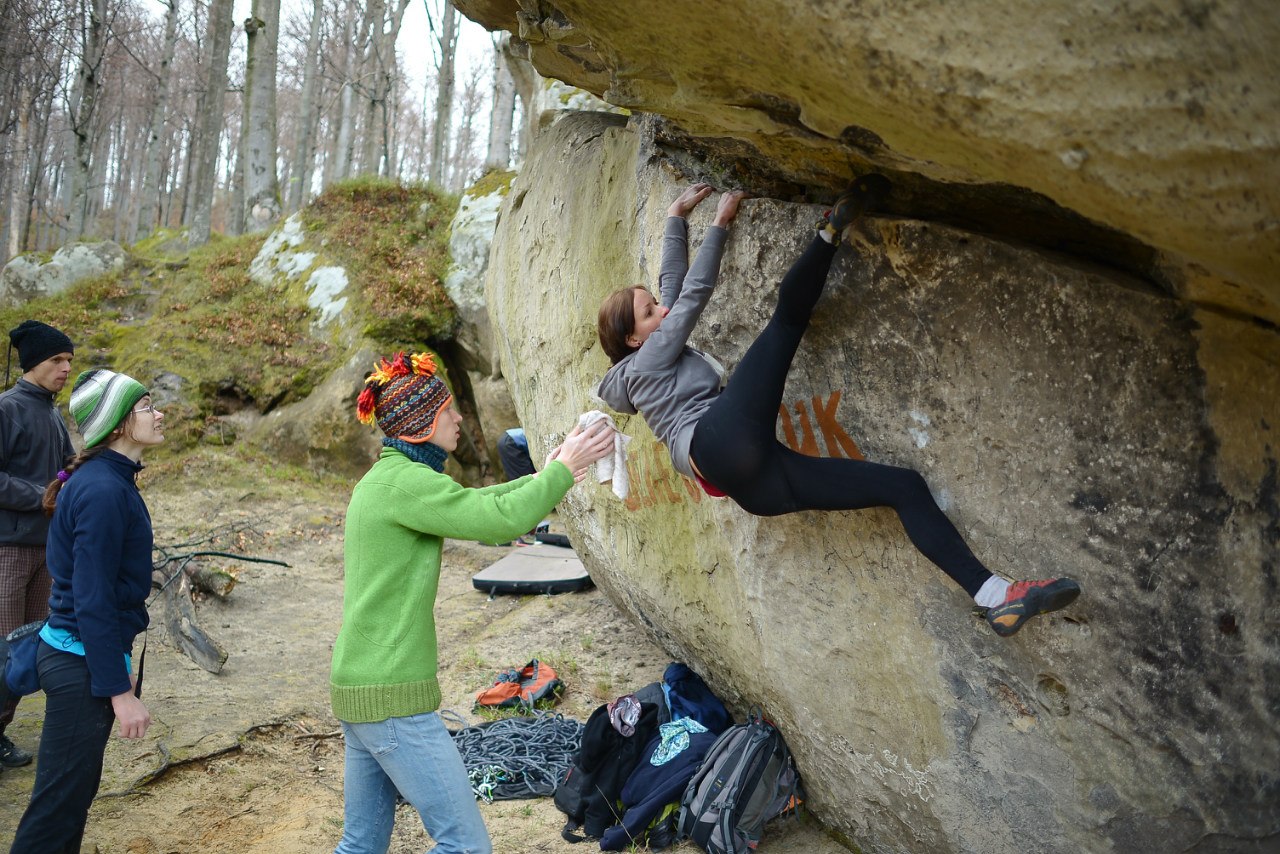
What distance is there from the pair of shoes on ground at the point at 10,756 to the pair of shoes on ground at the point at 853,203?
17.3ft

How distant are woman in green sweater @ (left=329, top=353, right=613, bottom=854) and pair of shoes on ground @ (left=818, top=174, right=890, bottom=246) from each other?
4.67ft

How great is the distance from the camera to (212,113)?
2122cm

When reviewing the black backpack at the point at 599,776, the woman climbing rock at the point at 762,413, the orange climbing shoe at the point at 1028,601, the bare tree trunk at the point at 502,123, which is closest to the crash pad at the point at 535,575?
the black backpack at the point at 599,776

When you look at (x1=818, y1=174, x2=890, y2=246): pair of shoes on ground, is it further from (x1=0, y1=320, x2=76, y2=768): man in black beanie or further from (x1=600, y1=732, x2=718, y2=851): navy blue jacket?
(x1=0, y1=320, x2=76, y2=768): man in black beanie

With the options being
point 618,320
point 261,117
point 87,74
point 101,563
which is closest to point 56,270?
point 87,74

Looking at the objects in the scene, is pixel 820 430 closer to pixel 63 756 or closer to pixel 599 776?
pixel 599 776

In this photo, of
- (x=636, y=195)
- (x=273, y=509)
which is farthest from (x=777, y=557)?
(x=273, y=509)

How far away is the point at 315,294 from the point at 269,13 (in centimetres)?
730

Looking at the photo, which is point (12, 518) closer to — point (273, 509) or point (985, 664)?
point (985, 664)

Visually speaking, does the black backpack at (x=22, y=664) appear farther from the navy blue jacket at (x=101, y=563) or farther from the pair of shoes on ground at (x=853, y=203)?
the pair of shoes on ground at (x=853, y=203)

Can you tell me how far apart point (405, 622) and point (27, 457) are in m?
3.44

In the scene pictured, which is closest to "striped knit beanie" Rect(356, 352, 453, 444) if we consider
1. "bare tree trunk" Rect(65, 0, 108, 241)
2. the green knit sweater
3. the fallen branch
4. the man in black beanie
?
the green knit sweater

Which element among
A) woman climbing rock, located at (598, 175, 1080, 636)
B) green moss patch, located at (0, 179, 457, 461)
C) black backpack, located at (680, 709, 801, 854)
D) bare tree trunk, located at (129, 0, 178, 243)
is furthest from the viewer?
bare tree trunk, located at (129, 0, 178, 243)

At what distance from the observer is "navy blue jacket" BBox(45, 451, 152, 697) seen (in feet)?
11.4
